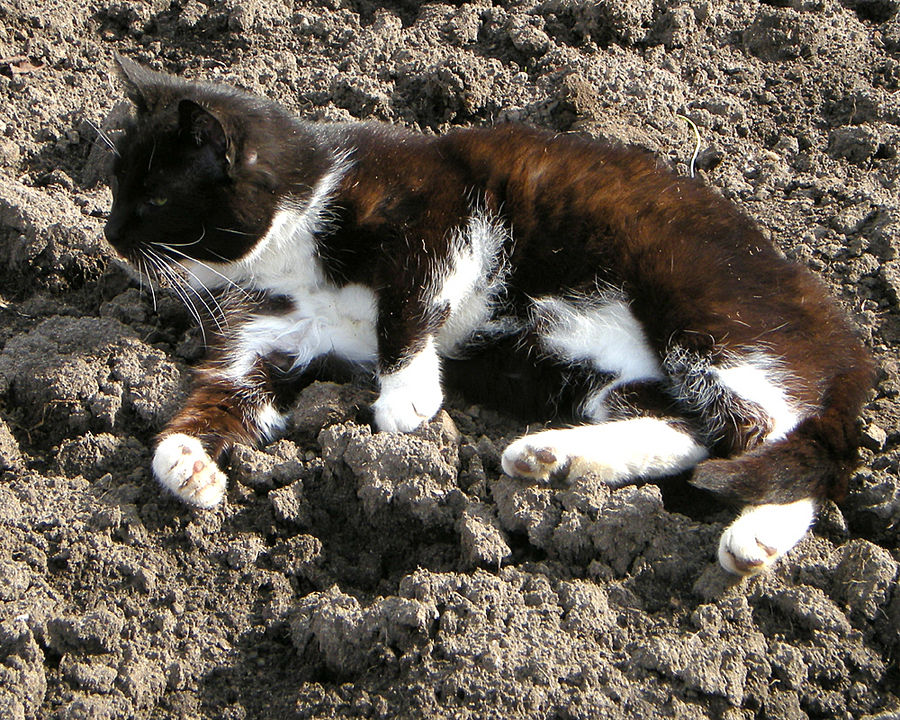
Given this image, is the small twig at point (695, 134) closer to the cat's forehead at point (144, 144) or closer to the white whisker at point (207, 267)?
the white whisker at point (207, 267)

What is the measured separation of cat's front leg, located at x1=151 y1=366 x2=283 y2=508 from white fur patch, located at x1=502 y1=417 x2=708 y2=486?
2.99ft

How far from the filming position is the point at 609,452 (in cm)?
283

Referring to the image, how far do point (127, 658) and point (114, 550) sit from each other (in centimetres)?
37

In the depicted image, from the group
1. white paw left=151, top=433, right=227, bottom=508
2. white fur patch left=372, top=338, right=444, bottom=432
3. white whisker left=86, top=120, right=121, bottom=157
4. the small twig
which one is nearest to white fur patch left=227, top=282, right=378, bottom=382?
white fur patch left=372, top=338, right=444, bottom=432

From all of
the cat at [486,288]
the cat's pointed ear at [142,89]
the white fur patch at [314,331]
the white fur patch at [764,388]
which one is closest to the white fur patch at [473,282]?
the cat at [486,288]

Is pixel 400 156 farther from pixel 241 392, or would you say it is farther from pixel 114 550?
pixel 114 550

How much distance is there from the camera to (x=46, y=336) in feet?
10.7

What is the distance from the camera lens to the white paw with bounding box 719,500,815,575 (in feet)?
8.02

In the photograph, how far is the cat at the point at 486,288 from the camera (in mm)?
2906

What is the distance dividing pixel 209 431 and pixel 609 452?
1326 mm

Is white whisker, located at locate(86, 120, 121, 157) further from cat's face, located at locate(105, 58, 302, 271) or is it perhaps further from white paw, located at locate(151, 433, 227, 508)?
white paw, located at locate(151, 433, 227, 508)

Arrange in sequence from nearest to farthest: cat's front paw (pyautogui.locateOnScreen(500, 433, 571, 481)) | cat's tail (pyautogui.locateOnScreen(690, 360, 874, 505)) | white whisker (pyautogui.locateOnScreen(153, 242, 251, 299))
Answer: cat's tail (pyautogui.locateOnScreen(690, 360, 874, 505))
cat's front paw (pyautogui.locateOnScreen(500, 433, 571, 481))
white whisker (pyautogui.locateOnScreen(153, 242, 251, 299))

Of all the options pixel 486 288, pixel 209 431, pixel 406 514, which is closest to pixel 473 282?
pixel 486 288

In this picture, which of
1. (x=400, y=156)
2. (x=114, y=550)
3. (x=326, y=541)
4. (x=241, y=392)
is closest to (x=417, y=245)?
(x=400, y=156)
